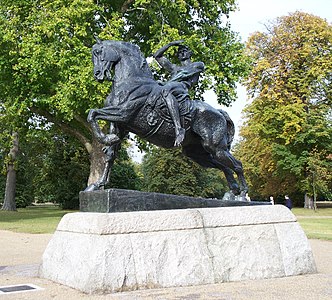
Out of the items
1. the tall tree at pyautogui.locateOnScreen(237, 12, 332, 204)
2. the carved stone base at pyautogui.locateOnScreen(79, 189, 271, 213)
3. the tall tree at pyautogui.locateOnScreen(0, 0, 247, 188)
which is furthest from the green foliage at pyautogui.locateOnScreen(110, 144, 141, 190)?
the carved stone base at pyautogui.locateOnScreen(79, 189, 271, 213)

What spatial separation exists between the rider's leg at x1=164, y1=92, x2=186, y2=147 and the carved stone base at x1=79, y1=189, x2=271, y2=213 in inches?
38.0

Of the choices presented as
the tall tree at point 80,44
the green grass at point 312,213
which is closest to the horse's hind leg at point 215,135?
the tall tree at point 80,44

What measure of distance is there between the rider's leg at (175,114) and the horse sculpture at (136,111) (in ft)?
0.41

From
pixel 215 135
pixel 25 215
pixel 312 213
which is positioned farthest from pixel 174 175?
pixel 215 135

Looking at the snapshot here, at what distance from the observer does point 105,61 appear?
328 inches

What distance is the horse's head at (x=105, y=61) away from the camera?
832 centimetres

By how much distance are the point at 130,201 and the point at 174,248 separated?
968 mm

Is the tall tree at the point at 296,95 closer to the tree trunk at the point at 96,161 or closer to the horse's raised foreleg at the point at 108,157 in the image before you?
the tree trunk at the point at 96,161

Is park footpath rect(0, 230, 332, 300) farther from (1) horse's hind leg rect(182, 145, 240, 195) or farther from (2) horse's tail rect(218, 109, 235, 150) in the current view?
(2) horse's tail rect(218, 109, 235, 150)

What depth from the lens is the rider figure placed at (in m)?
8.29

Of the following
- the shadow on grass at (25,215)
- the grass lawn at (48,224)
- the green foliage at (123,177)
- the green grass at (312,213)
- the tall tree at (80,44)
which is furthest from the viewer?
the green foliage at (123,177)

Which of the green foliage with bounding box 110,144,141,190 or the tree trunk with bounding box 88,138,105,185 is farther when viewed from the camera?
the green foliage with bounding box 110,144,141,190

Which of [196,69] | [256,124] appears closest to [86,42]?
[196,69]

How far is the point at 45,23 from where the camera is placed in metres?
22.6
